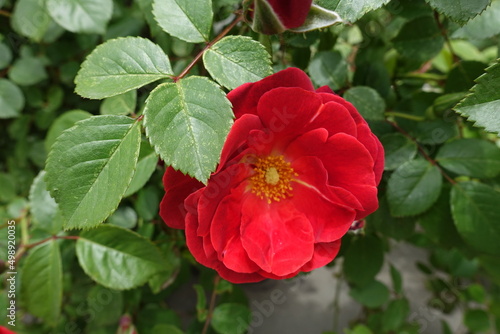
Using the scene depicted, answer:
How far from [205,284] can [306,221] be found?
46 centimetres

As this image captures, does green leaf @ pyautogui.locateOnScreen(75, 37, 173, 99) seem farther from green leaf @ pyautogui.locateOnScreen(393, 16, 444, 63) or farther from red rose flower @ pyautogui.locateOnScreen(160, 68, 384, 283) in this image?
green leaf @ pyautogui.locateOnScreen(393, 16, 444, 63)

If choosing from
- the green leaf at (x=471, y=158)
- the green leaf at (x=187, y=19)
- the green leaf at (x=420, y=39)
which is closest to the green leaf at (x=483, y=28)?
the green leaf at (x=420, y=39)

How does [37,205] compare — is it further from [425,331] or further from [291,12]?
[425,331]

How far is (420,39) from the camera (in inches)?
21.4

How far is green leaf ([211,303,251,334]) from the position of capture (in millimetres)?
667

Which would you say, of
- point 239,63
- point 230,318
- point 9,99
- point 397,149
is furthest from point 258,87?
point 9,99

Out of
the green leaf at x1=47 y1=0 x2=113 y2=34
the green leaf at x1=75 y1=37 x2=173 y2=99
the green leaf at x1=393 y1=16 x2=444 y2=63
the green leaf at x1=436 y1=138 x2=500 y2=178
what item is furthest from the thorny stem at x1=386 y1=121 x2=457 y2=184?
the green leaf at x1=47 y1=0 x2=113 y2=34

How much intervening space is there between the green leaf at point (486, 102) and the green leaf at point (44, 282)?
1.79 feet

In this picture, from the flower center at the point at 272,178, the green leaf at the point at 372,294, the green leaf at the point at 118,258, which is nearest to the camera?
the flower center at the point at 272,178

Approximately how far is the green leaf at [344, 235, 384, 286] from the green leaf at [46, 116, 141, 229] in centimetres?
44

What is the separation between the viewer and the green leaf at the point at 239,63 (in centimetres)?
36

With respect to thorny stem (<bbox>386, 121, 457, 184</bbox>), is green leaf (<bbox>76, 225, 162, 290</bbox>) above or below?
below

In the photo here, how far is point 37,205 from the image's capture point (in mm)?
570

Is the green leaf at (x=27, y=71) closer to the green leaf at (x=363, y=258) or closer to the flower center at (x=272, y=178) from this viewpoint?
the flower center at (x=272, y=178)
